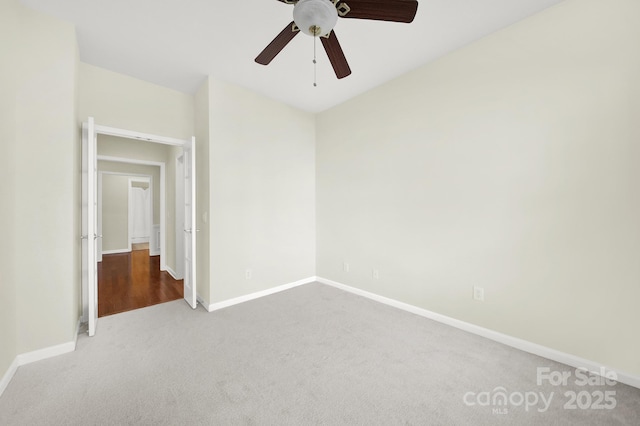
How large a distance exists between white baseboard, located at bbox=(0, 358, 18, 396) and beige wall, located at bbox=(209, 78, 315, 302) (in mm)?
1486

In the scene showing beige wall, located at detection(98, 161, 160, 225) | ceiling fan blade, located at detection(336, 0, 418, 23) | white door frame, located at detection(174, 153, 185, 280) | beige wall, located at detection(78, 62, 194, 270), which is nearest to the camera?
ceiling fan blade, located at detection(336, 0, 418, 23)

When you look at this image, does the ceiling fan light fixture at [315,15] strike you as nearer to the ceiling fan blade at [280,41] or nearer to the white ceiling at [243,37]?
the ceiling fan blade at [280,41]

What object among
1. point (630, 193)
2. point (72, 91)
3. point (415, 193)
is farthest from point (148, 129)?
point (630, 193)

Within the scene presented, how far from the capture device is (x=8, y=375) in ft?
5.57

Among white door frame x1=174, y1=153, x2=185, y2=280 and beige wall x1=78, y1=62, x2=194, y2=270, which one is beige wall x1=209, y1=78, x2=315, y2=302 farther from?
white door frame x1=174, y1=153, x2=185, y2=280

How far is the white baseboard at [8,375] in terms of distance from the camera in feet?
5.28

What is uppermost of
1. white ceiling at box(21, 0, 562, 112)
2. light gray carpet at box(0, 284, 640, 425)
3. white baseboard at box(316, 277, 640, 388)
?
white ceiling at box(21, 0, 562, 112)

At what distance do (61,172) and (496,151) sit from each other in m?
3.80

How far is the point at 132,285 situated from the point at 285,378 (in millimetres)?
3541

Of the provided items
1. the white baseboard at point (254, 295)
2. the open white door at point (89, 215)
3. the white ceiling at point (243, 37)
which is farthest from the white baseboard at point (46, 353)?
the white ceiling at point (243, 37)

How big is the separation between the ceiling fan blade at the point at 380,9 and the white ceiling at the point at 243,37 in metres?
0.74

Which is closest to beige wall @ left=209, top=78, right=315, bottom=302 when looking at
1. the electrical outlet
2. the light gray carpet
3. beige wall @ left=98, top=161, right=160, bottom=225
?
the light gray carpet

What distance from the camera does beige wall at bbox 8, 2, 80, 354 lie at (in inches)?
74.2

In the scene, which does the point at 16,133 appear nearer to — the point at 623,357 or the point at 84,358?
the point at 84,358
